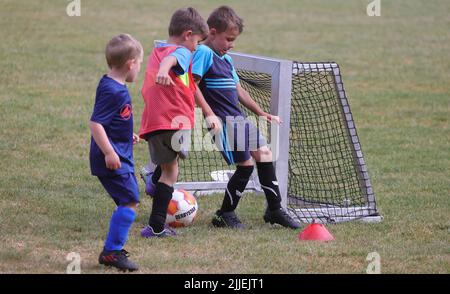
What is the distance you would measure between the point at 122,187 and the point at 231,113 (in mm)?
1267

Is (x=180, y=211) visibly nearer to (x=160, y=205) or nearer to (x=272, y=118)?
(x=160, y=205)

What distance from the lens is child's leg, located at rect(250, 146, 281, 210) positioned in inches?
252

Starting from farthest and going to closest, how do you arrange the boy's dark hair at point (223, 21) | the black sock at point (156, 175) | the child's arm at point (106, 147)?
the black sock at point (156, 175) → the boy's dark hair at point (223, 21) → the child's arm at point (106, 147)

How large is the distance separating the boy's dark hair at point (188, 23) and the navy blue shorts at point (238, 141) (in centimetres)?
75

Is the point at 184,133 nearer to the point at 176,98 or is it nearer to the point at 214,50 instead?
the point at 176,98

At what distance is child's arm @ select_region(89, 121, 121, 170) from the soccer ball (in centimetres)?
137

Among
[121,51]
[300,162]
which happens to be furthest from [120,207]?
[300,162]

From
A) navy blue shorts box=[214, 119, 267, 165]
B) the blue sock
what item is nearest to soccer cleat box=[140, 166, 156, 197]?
navy blue shorts box=[214, 119, 267, 165]

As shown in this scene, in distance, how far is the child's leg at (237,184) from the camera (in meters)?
6.37

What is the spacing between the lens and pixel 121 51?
17.0 feet

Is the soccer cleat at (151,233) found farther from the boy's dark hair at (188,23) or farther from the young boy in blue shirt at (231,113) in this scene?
the boy's dark hair at (188,23)

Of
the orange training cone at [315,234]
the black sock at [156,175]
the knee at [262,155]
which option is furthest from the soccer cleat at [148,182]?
the orange training cone at [315,234]

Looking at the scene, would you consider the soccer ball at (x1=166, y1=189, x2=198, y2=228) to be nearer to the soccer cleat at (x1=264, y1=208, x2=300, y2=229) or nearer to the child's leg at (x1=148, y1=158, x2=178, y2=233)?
the child's leg at (x1=148, y1=158, x2=178, y2=233)

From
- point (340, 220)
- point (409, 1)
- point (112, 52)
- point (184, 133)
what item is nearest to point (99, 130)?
point (112, 52)
